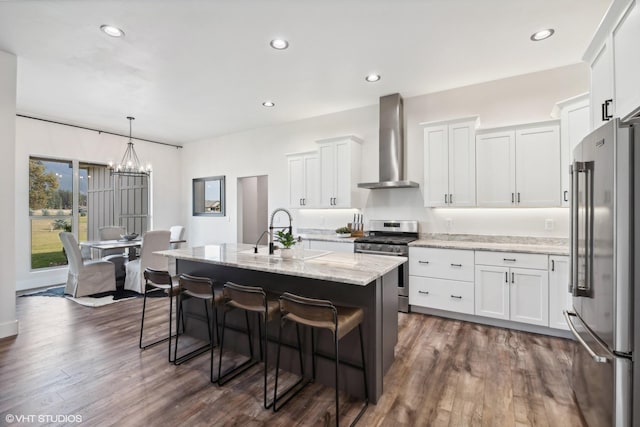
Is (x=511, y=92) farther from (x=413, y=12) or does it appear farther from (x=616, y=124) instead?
(x=616, y=124)

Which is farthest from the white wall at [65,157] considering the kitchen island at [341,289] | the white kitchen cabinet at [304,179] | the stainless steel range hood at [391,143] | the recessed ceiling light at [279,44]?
the stainless steel range hood at [391,143]

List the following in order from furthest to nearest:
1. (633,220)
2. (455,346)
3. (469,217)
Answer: (469,217)
(455,346)
(633,220)

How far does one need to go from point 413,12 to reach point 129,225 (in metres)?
6.85

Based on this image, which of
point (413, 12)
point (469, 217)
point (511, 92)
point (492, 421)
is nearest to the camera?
point (492, 421)

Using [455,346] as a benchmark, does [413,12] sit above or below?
above

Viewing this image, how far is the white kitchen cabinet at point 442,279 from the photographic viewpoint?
3.52 metres

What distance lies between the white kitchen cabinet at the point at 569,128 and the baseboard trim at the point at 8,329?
Result: 6.07m

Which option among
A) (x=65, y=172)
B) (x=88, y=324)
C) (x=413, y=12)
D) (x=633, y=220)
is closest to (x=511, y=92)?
(x=413, y=12)

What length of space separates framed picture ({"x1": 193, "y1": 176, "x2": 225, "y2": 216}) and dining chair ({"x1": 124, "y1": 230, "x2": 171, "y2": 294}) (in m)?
2.04

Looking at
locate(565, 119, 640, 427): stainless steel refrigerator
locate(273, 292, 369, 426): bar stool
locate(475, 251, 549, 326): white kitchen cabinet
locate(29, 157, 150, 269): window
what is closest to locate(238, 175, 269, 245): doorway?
locate(29, 157, 150, 269): window

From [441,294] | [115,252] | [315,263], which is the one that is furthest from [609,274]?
[115,252]

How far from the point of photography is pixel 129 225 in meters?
6.68

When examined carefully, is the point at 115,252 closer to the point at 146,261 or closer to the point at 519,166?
the point at 146,261

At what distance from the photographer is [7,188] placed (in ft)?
10.3
